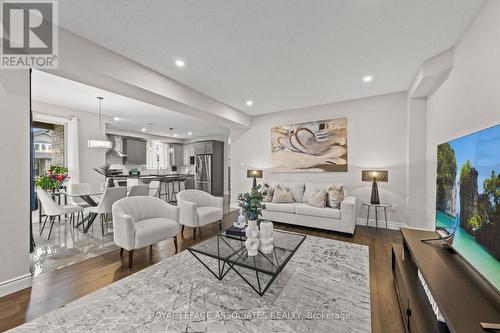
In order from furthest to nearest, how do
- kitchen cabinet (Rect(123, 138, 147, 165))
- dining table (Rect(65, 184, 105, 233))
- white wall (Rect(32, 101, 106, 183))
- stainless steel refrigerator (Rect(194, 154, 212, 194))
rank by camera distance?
1. stainless steel refrigerator (Rect(194, 154, 212, 194))
2. kitchen cabinet (Rect(123, 138, 147, 165))
3. white wall (Rect(32, 101, 106, 183))
4. dining table (Rect(65, 184, 105, 233))

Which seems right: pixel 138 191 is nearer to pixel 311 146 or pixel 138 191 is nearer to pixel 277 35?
pixel 277 35

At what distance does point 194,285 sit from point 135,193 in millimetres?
2845

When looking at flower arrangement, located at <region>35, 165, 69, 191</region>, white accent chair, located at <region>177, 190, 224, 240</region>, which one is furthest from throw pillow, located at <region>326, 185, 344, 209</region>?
flower arrangement, located at <region>35, 165, 69, 191</region>

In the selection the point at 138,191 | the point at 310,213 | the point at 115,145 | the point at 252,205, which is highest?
the point at 115,145

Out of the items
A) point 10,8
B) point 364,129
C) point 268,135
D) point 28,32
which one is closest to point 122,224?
point 28,32

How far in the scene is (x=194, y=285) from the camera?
2049mm

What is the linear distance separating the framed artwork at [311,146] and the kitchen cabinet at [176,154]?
585 centimetres

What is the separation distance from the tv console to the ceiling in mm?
5396

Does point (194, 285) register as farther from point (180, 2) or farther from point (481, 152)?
point (180, 2)

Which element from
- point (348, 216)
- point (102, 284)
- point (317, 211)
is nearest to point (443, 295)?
point (348, 216)

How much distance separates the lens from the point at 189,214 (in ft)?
11.0

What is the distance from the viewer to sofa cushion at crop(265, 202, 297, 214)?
13.2ft

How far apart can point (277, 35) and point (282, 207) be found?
3.08 metres

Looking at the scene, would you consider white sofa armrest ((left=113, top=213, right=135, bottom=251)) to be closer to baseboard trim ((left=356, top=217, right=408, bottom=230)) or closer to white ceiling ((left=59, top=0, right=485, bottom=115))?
white ceiling ((left=59, top=0, right=485, bottom=115))
